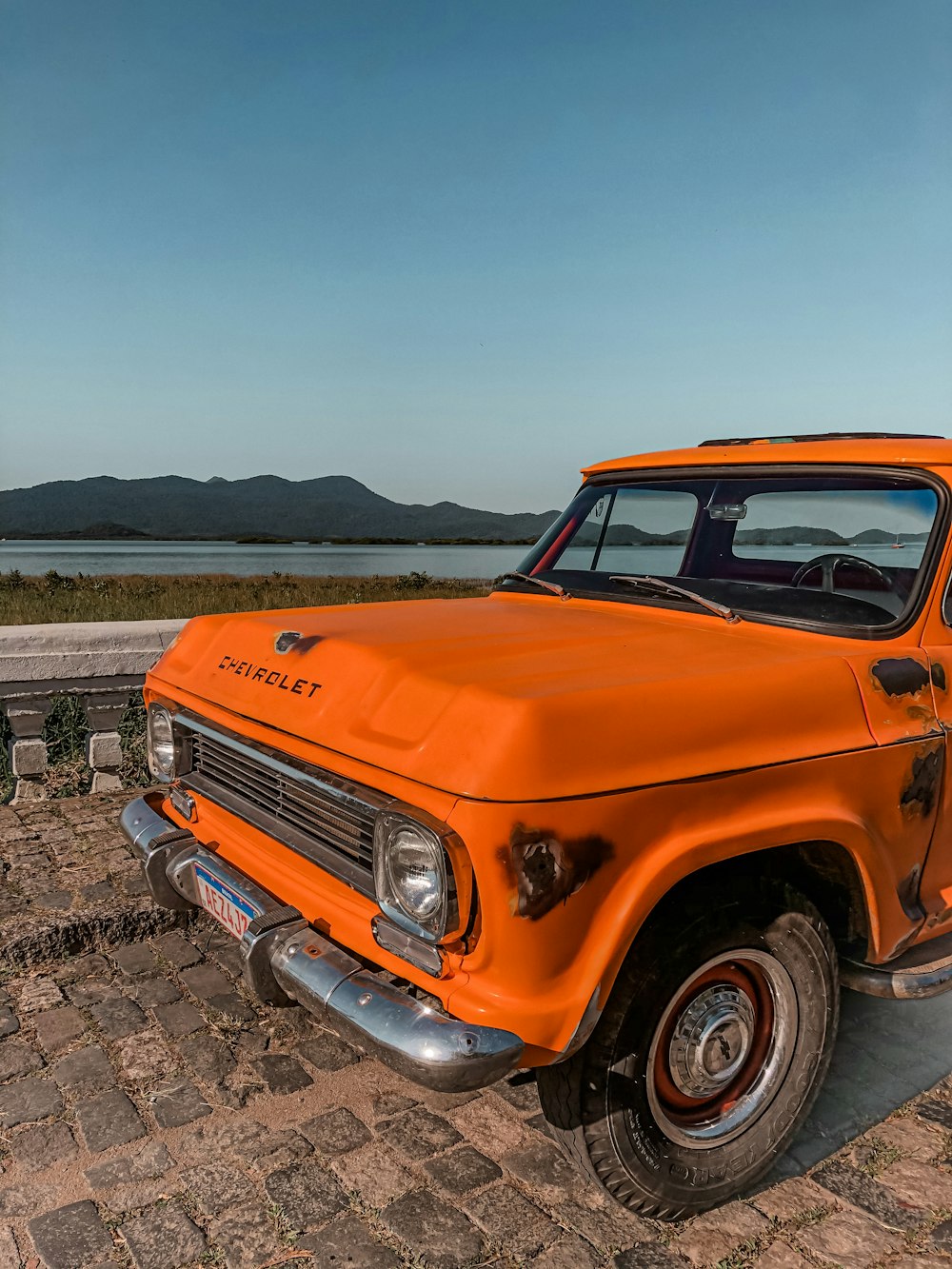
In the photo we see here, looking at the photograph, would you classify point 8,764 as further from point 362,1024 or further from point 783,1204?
point 783,1204

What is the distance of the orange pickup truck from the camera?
2.06m

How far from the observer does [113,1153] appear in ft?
8.82

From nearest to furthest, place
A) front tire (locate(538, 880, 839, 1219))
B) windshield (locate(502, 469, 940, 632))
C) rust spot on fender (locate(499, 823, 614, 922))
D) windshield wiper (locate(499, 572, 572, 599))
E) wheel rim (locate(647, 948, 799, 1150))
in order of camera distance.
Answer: rust spot on fender (locate(499, 823, 614, 922)), front tire (locate(538, 880, 839, 1219)), wheel rim (locate(647, 948, 799, 1150)), windshield (locate(502, 469, 940, 632)), windshield wiper (locate(499, 572, 572, 599))

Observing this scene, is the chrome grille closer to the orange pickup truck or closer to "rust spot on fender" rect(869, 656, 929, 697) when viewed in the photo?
the orange pickup truck

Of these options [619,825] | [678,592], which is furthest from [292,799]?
[678,592]

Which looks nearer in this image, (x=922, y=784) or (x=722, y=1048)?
(x=722, y=1048)

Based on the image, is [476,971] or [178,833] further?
[178,833]

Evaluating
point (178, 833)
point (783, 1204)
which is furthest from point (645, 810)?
point (178, 833)

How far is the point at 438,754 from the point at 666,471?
213cm

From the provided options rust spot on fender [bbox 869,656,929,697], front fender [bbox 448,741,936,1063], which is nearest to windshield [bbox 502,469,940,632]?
rust spot on fender [bbox 869,656,929,697]

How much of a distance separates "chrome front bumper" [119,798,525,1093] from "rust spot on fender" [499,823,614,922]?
309 millimetres

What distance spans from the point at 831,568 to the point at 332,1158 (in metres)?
2.66

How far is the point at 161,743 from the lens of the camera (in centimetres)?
359

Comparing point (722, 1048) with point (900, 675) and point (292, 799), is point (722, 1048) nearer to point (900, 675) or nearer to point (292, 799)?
point (900, 675)
